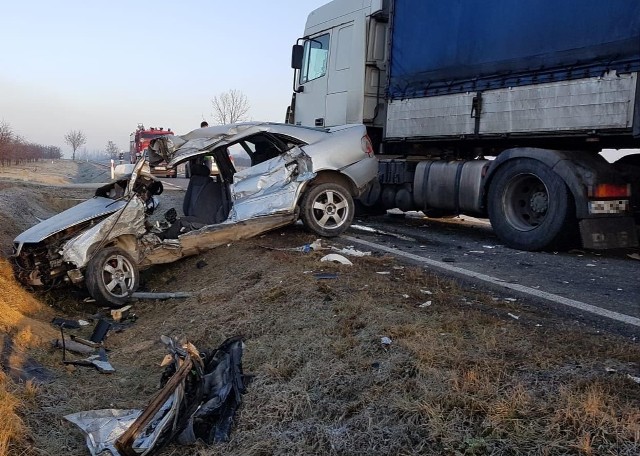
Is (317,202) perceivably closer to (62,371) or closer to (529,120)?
(529,120)

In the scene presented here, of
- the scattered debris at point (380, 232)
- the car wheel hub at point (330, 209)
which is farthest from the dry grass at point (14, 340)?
the scattered debris at point (380, 232)

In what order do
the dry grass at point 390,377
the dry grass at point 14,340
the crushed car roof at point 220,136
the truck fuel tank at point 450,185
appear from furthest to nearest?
the truck fuel tank at point 450,185, the crushed car roof at point 220,136, the dry grass at point 14,340, the dry grass at point 390,377

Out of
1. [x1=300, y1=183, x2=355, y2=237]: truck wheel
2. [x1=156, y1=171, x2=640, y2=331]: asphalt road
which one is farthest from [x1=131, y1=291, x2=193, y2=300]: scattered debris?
[x1=156, y1=171, x2=640, y2=331]: asphalt road

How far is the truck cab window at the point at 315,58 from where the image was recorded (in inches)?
400

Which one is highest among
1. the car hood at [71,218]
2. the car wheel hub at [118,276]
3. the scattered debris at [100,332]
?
the car hood at [71,218]

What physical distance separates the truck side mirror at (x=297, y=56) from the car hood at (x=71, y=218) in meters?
5.80

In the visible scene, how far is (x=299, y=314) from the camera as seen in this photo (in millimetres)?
3988

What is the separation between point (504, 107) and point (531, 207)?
1.37 m

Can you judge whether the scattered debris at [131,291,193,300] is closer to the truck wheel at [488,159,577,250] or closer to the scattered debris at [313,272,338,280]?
the scattered debris at [313,272,338,280]

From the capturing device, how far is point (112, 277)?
557cm

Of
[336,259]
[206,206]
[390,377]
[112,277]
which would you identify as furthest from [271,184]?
[390,377]

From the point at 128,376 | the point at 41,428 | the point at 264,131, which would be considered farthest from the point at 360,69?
the point at 41,428

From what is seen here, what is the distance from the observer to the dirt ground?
218 cm

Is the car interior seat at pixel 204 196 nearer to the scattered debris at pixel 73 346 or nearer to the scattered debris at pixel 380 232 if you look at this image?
the scattered debris at pixel 380 232
